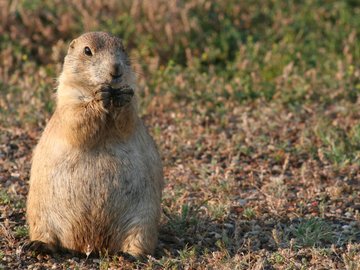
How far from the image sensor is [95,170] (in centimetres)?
482

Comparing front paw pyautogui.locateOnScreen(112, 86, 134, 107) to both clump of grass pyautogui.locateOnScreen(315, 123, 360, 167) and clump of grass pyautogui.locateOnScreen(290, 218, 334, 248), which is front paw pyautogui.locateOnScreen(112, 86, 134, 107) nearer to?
clump of grass pyautogui.locateOnScreen(290, 218, 334, 248)

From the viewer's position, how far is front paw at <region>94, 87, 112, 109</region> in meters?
4.77

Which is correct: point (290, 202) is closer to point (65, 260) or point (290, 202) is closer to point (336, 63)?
point (65, 260)

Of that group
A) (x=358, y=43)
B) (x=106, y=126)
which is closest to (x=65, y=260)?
(x=106, y=126)

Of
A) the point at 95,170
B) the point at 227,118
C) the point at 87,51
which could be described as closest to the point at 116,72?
the point at 87,51

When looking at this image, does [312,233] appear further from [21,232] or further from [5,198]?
[5,198]

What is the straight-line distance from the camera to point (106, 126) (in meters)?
4.88

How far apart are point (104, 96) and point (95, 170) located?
448 mm

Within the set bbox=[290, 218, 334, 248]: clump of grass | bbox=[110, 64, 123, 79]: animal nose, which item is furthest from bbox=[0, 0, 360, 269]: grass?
bbox=[110, 64, 123, 79]: animal nose

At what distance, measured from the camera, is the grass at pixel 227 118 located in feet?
17.5

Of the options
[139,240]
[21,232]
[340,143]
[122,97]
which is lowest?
[21,232]

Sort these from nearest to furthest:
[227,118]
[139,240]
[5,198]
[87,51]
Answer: [139,240] < [87,51] < [5,198] < [227,118]

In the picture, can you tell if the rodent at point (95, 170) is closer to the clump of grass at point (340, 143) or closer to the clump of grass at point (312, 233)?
the clump of grass at point (312, 233)

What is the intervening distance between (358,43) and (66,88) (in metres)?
4.95
